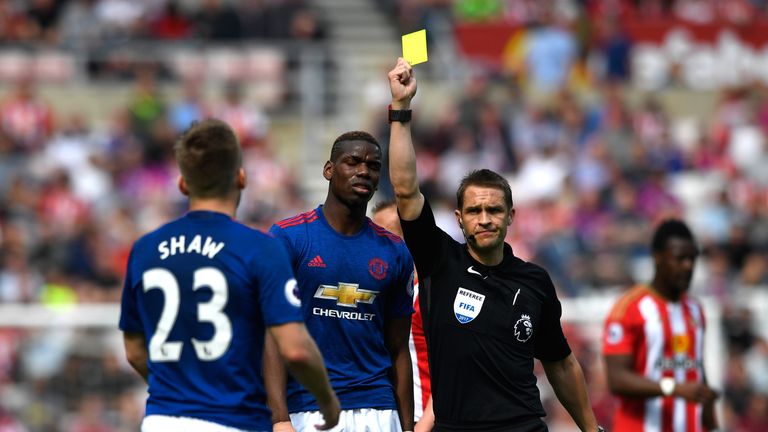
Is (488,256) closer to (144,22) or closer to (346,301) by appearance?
(346,301)

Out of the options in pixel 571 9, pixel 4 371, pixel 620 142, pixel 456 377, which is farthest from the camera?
pixel 571 9

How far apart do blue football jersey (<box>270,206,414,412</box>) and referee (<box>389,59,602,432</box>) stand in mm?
239

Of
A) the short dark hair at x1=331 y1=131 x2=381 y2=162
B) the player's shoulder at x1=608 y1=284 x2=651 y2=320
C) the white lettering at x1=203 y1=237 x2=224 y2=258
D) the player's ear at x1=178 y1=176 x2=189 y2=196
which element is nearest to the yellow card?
the short dark hair at x1=331 y1=131 x2=381 y2=162

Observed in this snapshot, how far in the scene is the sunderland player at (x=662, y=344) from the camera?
384 inches

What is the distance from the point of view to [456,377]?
7.32 metres

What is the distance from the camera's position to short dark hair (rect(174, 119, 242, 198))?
5777 mm

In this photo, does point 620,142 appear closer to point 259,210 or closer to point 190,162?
point 259,210

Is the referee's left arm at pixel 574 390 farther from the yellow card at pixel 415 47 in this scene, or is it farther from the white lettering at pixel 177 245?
the white lettering at pixel 177 245

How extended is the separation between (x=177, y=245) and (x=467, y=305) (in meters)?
2.10

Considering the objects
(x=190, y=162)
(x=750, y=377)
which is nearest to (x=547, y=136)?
(x=750, y=377)

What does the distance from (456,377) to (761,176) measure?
14.5 meters

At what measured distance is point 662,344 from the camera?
983 cm

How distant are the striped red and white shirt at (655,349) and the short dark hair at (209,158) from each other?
4.60 metres

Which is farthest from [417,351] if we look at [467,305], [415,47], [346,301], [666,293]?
[666,293]
